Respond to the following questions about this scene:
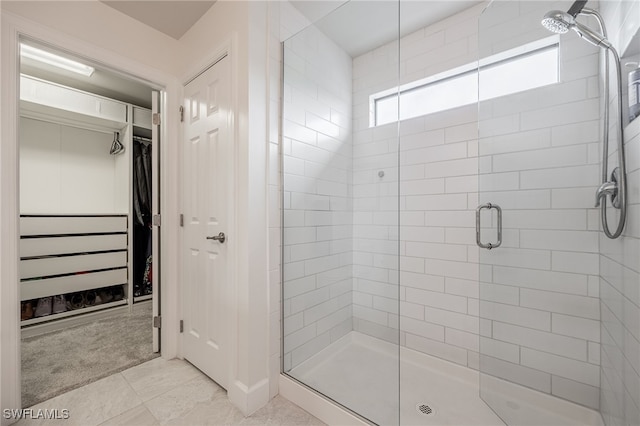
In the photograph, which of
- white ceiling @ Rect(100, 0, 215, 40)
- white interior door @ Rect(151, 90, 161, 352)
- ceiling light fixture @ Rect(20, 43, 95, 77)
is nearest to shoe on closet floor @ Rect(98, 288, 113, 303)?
white interior door @ Rect(151, 90, 161, 352)

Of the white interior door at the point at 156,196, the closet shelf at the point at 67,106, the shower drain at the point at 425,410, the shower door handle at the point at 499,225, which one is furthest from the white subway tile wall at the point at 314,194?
the closet shelf at the point at 67,106

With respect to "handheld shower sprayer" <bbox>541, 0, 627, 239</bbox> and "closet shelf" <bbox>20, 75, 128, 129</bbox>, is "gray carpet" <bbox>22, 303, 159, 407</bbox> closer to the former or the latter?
"closet shelf" <bbox>20, 75, 128, 129</bbox>

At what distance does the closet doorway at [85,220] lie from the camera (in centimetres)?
217

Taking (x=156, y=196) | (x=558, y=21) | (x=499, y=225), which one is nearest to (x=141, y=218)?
(x=156, y=196)

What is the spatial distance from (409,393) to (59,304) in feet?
10.8

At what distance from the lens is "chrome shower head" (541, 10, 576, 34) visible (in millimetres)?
1196

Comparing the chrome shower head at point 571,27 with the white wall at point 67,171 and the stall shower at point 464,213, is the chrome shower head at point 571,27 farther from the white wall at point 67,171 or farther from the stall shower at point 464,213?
the white wall at point 67,171

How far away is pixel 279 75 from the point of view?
68.7 inches

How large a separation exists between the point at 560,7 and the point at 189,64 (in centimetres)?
223

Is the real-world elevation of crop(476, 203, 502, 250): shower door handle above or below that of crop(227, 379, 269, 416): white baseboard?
above

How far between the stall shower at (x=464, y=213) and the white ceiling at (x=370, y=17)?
1 centimetres

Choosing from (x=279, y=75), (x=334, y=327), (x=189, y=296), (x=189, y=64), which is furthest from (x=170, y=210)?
(x=334, y=327)

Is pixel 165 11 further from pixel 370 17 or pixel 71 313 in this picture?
pixel 71 313

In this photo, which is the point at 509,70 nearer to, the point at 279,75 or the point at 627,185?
the point at 627,185
